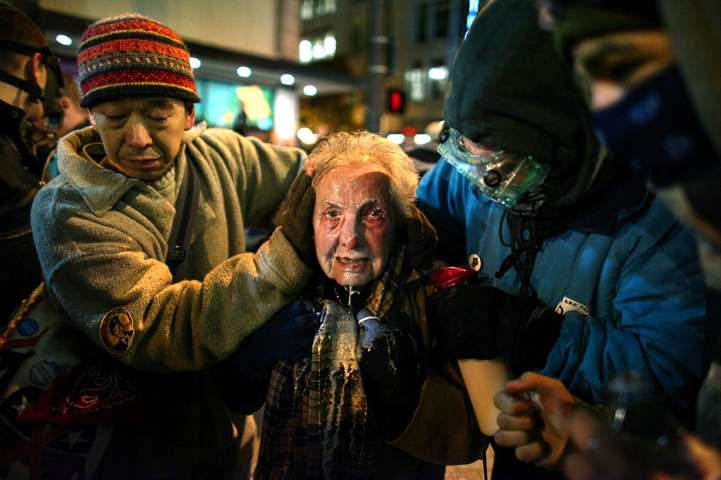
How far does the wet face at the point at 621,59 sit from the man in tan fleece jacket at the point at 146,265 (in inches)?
48.3

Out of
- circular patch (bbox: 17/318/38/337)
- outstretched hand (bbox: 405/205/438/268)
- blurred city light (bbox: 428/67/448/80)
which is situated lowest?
circular patch (bbox: 17/318/38/337)

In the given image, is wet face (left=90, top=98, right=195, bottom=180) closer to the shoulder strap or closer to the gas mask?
the shoulder strap

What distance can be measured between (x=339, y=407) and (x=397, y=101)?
26.9 ft

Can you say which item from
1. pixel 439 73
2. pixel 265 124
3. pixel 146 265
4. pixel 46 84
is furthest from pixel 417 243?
pixel 439 73

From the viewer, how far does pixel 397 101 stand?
9094mm

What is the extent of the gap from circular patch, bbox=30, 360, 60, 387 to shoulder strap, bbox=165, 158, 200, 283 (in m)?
0.56

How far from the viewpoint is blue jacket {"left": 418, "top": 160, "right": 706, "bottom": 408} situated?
1.29 m

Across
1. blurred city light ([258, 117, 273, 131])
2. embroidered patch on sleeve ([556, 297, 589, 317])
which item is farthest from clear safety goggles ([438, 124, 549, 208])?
blurred city light ([258, 117, 273, 131])

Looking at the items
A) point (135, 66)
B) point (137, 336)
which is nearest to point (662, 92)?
point (137, 336)

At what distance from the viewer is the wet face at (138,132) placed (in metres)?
1.92

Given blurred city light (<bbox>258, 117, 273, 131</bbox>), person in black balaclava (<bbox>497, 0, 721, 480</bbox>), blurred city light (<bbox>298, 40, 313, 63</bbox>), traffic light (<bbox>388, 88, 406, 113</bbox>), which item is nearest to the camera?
person in black balaclava (<bbox>497, 0, 721, 480</bbox>)

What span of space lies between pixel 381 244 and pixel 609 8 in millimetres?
1173

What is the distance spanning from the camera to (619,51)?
27.7 inches

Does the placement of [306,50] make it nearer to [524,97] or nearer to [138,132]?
[138,132]
